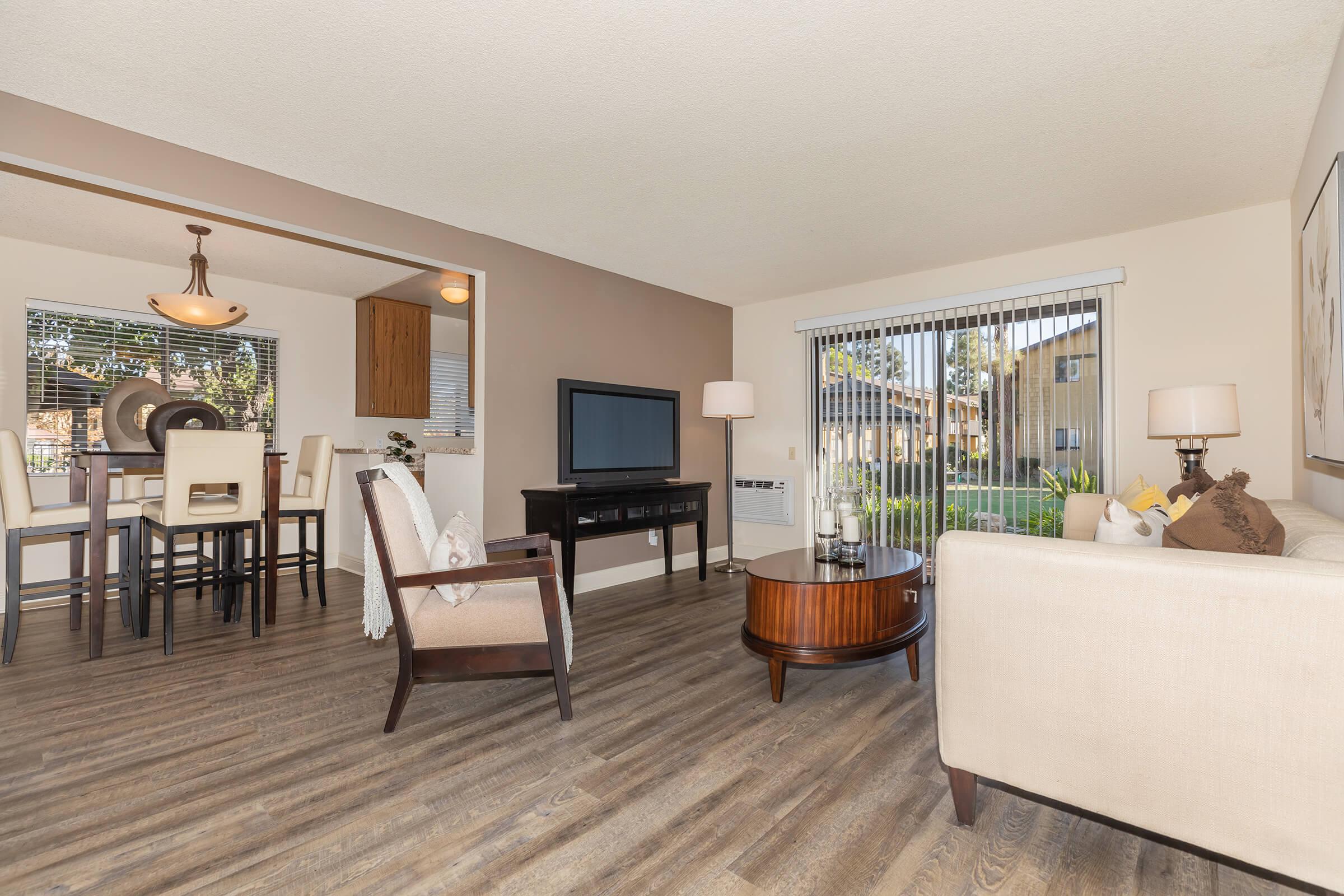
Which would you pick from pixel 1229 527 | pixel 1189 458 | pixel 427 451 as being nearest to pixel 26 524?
pixel 427 451

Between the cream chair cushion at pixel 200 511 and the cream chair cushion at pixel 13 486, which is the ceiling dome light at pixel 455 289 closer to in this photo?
the cream chair cushion at pixel 200 511

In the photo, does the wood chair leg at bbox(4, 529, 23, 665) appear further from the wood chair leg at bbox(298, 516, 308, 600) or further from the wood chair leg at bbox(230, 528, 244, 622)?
the wood chair leg at bbox(298, 516, 308, 600)

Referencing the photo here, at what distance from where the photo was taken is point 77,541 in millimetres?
3758

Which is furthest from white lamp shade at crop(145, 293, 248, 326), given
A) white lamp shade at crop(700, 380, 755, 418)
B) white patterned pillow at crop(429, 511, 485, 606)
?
white lamp shade at crop(700, 380, 755, 418)

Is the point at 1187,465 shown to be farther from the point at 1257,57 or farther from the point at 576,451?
the point at 576,451

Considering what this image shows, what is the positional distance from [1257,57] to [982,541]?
2126mm

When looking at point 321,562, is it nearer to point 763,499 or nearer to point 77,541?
point 77,541

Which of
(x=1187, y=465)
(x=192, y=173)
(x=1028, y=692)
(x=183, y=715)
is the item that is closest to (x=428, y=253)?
(x=192, y=173)

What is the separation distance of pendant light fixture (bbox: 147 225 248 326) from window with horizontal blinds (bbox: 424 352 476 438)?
Result: 2.11 m

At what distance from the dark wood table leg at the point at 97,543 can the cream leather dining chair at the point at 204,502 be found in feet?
0.77

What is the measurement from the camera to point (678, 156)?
9.90 feet

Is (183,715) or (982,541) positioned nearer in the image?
(982,541)

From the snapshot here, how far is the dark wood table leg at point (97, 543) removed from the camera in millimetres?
3027

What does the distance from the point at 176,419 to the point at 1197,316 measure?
5.90 meters
